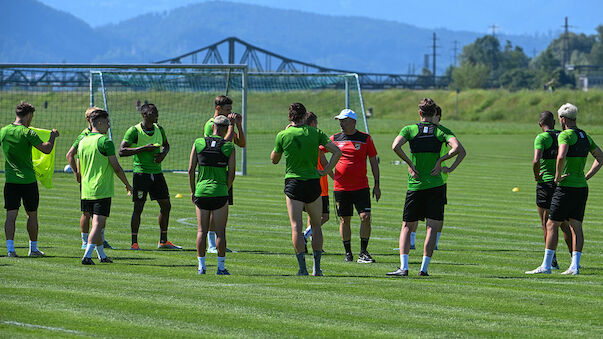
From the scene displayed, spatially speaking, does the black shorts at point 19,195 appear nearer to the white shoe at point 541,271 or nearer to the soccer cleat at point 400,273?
the soccer cleat at point 400,273

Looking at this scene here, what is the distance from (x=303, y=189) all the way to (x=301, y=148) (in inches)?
18.6

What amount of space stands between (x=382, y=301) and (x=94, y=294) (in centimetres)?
281

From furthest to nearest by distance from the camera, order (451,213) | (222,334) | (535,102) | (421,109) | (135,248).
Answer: (535,102), (451,213), (135,248), (421,109), (222,334)

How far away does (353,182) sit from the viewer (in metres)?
13.7

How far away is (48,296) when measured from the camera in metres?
10.0

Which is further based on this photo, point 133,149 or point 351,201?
point 133,149

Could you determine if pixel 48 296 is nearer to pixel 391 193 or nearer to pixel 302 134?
pixel 302 134

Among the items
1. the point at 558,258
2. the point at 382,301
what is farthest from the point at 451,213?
the point at 382,301

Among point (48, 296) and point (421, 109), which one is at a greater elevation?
point (421, 109)

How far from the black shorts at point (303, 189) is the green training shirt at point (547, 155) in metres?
2.77

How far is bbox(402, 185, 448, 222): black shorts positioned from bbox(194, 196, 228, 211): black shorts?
2.07 meters

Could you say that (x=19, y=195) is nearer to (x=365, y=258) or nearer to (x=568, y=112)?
(x=365, y=258)

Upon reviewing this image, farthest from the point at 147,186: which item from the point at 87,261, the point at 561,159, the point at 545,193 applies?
the point at 561,159

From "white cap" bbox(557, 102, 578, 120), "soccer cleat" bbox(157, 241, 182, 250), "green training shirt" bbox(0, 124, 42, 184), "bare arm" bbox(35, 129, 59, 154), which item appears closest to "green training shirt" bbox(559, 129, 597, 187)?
"white cap" bbox(557, 102, 578, 120)
